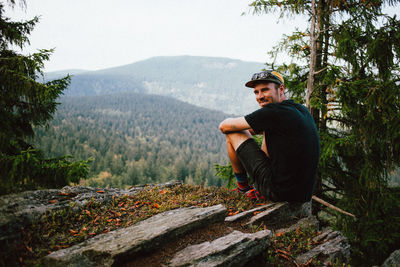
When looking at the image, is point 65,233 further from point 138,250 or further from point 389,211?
point 389,211

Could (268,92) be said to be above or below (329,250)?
above

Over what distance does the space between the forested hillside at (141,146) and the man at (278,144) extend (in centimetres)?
154

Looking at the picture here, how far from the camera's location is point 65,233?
8.77 feet

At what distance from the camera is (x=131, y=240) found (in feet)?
7.88

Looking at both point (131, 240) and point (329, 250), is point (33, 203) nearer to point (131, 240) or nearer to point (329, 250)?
point (131, 240)

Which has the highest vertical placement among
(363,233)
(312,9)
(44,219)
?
(312,9)

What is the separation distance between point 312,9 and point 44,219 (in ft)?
24.4

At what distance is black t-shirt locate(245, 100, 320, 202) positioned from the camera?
2.79 meters

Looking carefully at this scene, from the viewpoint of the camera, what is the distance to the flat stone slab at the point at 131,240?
2.20 metres

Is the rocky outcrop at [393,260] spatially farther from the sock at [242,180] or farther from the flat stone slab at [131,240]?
the flat stone slab at [131,240]

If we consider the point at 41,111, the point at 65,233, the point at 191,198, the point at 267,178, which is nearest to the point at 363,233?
the point at 267,178

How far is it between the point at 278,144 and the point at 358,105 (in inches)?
133

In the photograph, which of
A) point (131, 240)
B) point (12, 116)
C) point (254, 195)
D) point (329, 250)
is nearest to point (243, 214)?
point (254, 195)

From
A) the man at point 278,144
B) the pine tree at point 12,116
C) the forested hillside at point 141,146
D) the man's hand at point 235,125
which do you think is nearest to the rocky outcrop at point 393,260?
the man at point 278,144
